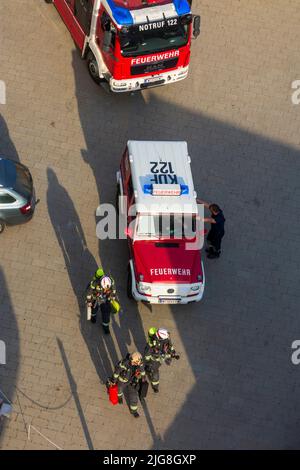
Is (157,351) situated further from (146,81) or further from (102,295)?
(146,81)

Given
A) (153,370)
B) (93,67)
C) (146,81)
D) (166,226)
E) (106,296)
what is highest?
(93,67)

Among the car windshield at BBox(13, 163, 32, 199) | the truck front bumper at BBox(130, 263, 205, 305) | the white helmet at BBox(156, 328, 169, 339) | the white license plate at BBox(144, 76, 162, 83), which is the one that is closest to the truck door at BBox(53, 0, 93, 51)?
the white license plate at BBox(144, 76, 162, 83)

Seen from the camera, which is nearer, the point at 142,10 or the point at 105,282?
the point at 105,282

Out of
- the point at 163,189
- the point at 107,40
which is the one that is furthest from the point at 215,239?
the point at 107,40

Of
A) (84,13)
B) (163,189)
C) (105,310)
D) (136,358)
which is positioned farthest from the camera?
(84,13)

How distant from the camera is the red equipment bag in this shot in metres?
14.5

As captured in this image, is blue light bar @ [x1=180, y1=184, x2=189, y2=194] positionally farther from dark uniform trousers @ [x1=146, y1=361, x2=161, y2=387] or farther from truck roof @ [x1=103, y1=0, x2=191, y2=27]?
truck roof @ [x1=103, y1=0, x2=191, y2=27]

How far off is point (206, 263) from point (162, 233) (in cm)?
163

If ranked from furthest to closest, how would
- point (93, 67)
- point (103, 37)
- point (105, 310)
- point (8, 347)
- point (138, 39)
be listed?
point (93, 67), point (103, 37), point (138, 39), point (8, 347), point (105, 310)

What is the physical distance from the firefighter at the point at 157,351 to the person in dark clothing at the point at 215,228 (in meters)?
3.01

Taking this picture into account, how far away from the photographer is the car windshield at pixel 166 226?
15680 mm

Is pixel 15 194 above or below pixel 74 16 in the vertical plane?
below

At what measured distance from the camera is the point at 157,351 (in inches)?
560
